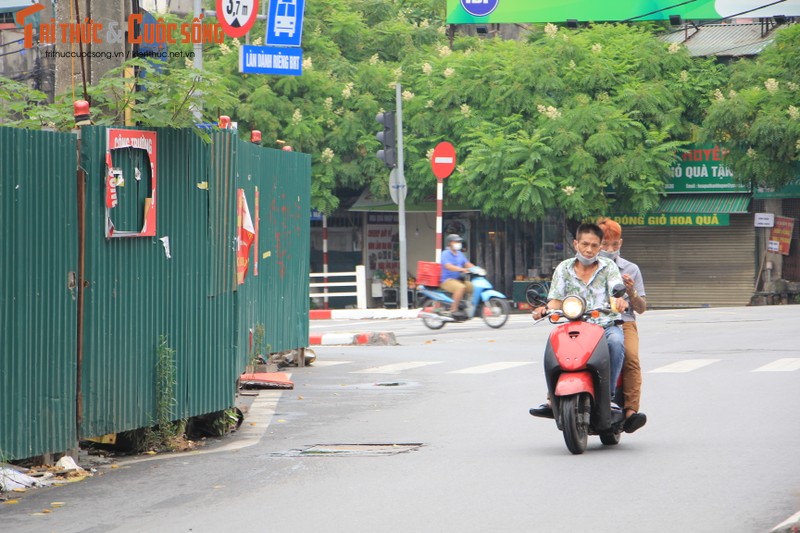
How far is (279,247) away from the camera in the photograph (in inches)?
647

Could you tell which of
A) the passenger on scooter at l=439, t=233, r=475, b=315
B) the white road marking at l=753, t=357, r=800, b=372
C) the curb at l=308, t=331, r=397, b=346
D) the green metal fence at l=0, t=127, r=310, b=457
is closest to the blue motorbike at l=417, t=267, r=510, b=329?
the passenger on scooter at l=439, t=233, r=475, b=315

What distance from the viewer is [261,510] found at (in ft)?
24.7

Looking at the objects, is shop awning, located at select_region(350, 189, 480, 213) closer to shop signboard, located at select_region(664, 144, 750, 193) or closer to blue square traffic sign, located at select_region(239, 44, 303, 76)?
shop signboard, located at select_region(664, 144, 750, 193)

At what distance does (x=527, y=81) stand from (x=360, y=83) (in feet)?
16.0

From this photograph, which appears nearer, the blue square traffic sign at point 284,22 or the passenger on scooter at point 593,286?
the passenger on scooter at point 593,286

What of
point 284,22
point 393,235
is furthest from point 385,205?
point 284,22

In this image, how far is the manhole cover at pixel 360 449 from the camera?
390 inches

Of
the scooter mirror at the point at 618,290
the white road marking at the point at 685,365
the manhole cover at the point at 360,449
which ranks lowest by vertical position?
the white road marking at the point at 685,365

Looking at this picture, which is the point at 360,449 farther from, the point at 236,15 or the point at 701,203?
the point at 701,203

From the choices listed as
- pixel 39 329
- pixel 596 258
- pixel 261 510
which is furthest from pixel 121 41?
pixel 261 510

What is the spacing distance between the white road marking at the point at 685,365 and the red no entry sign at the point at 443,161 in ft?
47.4

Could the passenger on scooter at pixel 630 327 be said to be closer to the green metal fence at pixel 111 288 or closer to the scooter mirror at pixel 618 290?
the scooter mirror at pixel 618 290

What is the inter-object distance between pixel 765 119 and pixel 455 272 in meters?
10.7

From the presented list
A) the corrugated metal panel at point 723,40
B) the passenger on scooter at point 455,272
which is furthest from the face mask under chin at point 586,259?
the corrugated metal panel at point 723,40
